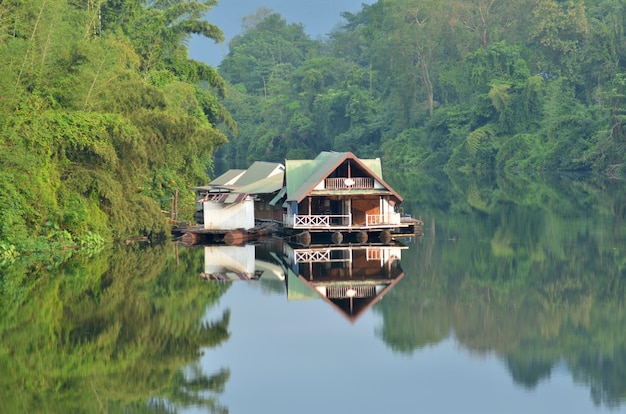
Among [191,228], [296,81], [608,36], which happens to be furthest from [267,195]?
[296,81]

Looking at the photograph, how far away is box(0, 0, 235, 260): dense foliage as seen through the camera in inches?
1486

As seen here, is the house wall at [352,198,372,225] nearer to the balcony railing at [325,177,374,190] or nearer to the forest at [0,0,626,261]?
the balcony railing at [325,177,374,190]

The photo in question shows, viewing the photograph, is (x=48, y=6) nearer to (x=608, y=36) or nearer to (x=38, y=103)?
(x=38, y=103)

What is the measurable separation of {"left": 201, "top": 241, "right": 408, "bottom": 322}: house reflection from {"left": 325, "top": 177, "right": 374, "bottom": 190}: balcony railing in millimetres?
2999

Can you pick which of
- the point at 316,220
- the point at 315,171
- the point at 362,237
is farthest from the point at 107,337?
the point at 315,171

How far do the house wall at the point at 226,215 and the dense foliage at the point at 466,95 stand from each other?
47.0 meters

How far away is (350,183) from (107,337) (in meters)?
20.9

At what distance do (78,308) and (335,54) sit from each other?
142 metres

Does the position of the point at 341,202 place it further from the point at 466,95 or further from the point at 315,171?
the point at 466,95

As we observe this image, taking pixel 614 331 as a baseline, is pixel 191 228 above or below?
above

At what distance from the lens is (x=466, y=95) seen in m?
115

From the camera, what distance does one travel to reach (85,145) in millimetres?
39281

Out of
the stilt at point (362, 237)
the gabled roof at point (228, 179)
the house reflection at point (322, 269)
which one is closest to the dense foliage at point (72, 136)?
the house reflection at point (322, 269)

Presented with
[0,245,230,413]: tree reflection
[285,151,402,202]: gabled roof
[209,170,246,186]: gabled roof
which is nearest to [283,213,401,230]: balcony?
[285,151,402,202]: gabled roof
